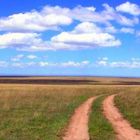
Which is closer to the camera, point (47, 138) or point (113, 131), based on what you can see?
point (47, 138)

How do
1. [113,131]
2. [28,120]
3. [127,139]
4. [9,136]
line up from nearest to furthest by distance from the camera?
[127,139]
[9,136]
[113,131]
[28,120]

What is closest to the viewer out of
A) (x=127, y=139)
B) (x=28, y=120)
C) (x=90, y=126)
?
(x=127, y=139)

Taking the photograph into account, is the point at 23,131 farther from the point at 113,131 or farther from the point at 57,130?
the point at 113,131

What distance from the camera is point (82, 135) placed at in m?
16.4

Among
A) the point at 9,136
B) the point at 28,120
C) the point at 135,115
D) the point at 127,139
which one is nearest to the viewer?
the point at 127,139

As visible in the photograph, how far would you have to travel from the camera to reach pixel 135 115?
25.2 m

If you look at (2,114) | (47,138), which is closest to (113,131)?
(47,138)

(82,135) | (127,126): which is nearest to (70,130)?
(82,135)

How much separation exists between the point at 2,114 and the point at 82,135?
11.0 metres

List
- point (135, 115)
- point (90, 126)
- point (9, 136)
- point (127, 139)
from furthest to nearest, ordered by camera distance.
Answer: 1. point (135, 115)
2. point (90, 126)
3. point (9, 136)
4. point (127, 139)

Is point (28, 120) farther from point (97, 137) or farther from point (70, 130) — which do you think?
point (97, 137)

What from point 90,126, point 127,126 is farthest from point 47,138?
point 127,126

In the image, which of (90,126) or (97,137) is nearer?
(97,137)

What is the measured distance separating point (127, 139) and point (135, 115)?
9.88m
